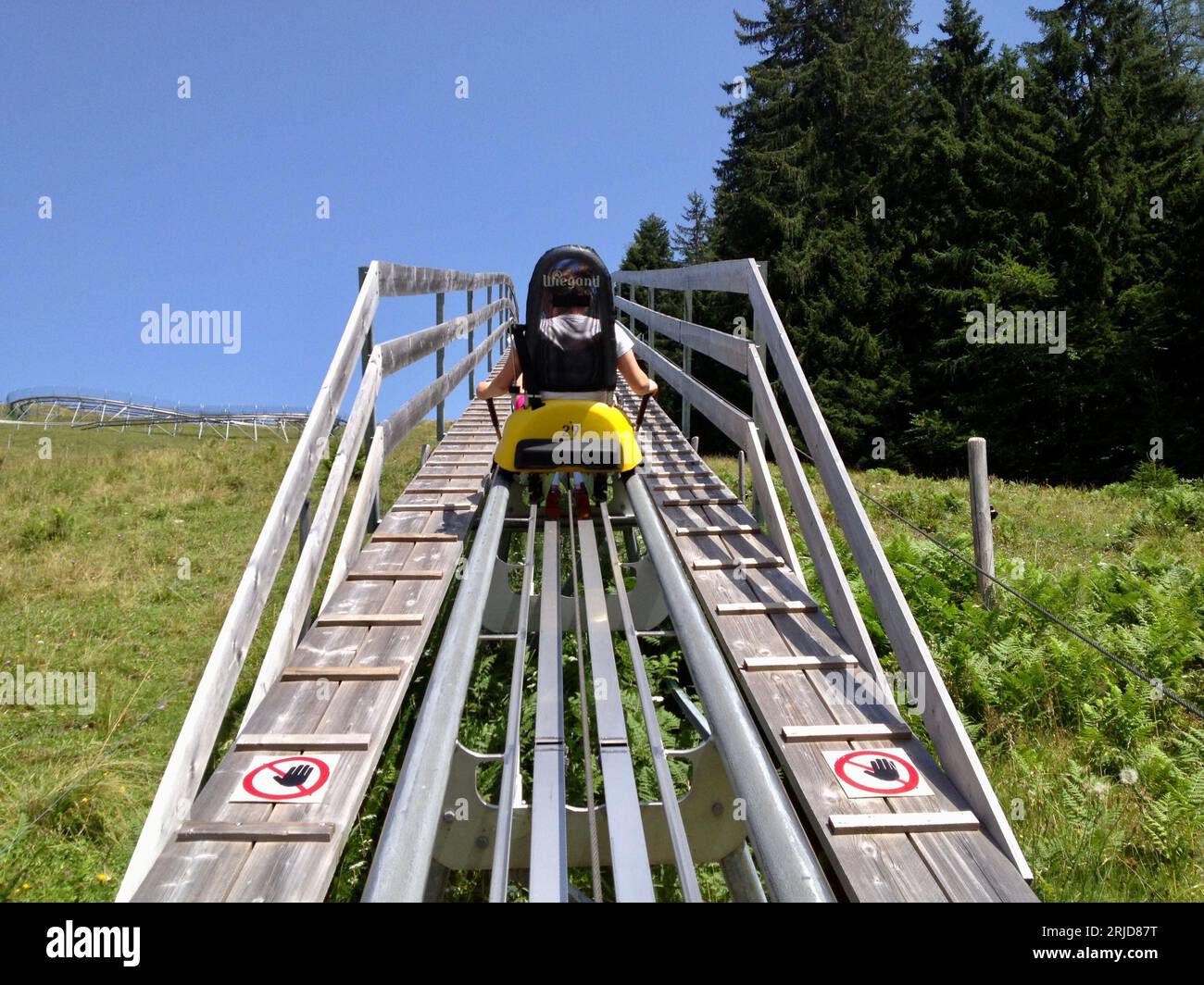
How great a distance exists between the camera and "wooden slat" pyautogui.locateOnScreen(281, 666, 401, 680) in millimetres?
3639

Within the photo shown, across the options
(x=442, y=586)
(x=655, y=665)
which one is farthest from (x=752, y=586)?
(x=442, y=586)

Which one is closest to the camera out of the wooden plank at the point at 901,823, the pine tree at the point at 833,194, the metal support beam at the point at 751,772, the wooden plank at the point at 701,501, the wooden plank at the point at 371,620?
the metal support beam at the point at 751,772

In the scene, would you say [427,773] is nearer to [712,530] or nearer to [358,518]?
[358,518]

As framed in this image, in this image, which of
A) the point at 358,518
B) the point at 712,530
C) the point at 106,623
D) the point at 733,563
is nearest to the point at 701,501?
the point at 712,530

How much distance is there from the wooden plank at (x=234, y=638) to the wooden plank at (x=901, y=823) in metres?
1.92

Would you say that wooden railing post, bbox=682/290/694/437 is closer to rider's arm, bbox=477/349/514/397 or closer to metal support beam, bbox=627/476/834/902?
rider's arm, bbox=477/349/514/397

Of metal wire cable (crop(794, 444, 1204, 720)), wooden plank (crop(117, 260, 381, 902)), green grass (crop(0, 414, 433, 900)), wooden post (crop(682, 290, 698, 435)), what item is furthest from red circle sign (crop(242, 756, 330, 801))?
wooden post (crop(682, 290, 698, 435))

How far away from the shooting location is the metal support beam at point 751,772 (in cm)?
246

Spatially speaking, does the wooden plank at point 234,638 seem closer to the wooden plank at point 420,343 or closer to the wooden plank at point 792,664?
the wooden plank at point 420,343

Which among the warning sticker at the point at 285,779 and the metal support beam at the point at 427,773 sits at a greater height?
the metal support beam at the point at 427,773

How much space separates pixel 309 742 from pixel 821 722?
1.78m

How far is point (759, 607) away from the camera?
4.36 meters

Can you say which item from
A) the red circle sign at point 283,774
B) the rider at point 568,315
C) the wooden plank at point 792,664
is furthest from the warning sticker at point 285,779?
the rider at point 568,315

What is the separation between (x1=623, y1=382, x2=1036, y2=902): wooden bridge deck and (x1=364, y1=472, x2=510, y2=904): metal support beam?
2.98 ft
